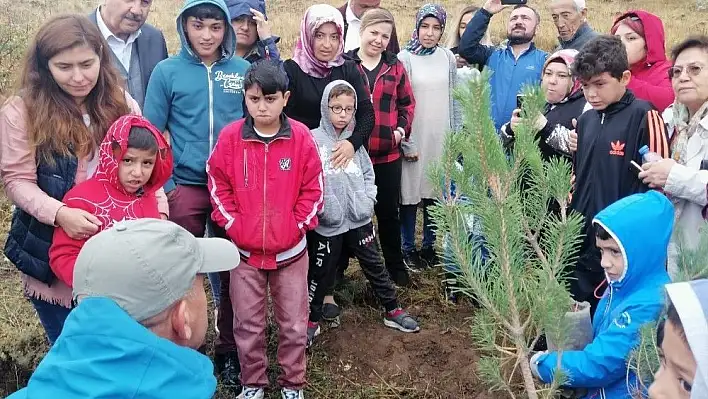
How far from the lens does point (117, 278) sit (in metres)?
1.32

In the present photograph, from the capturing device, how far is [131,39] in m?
3.12

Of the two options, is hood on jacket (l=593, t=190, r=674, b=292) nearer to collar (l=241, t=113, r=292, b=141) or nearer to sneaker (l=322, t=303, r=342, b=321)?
collar (l=241, t=113, r=292, b=141)

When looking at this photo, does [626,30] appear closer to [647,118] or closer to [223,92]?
[647,118]

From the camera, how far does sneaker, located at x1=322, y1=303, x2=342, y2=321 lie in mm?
3574

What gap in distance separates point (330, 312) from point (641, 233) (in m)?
2.02

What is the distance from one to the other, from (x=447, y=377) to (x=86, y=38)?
2.35m

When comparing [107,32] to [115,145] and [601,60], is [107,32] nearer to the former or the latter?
[115,145]

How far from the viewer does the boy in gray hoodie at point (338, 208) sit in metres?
3.21

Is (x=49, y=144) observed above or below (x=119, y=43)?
below

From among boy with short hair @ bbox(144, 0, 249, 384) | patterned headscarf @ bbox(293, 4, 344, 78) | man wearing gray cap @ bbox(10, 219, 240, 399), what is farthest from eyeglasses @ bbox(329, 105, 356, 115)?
man wearing gray cap @ bbox(10, 219, 240, 399)

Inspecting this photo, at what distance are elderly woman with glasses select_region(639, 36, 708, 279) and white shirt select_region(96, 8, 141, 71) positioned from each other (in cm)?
255

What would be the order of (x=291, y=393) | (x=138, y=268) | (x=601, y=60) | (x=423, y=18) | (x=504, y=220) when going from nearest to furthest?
(x=138, y=268) < (x=504, y=220) < (x=601, y=60) < (x=291, y=393) < (x=423, y=18)

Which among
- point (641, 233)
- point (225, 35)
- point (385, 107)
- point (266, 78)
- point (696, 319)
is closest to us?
point (696, 319)

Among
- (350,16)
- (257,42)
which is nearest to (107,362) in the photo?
(257,42)
